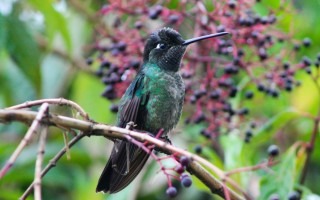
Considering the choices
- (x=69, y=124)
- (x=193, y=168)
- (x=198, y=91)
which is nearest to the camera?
(x=69, y=124)

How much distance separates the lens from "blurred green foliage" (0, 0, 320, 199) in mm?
3317

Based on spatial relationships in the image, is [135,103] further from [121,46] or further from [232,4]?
[232,4]

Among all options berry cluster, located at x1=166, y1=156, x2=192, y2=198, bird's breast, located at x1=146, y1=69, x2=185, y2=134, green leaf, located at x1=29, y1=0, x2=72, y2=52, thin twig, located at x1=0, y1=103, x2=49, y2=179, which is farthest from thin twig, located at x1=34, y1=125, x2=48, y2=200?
green leaf, located at x1=29, y1=0, x2=72, y2=52

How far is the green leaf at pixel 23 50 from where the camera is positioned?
3.25 meters

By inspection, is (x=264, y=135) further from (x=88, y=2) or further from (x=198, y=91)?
(x=88, y=2)

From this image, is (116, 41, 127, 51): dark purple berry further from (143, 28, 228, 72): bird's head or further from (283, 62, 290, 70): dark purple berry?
(283, 62, 290, 70): dark purple berry

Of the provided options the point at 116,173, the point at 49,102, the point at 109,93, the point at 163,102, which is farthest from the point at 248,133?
the point at 49,102

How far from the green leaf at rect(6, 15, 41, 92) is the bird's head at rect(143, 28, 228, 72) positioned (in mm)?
606

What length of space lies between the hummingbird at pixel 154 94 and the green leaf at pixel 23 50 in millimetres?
601

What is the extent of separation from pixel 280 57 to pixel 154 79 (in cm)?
71

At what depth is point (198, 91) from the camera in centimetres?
304

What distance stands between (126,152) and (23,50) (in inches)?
49.4

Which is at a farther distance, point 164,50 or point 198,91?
point 164,50

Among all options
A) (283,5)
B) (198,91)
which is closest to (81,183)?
(198,91)
